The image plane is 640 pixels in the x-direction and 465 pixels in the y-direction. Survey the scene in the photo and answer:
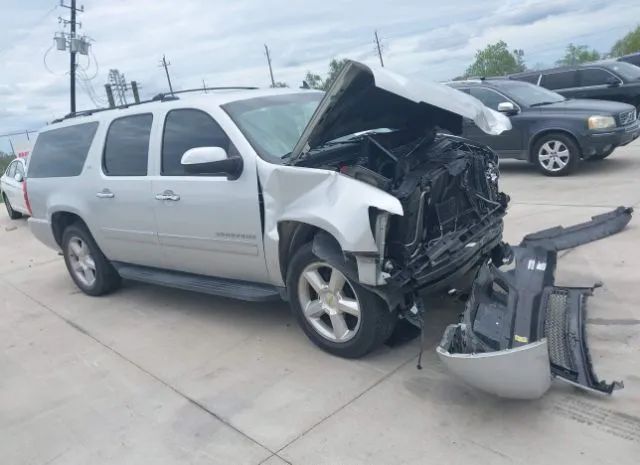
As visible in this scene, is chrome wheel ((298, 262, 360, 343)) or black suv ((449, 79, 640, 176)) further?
black suv ((449, 79, 640, 176))

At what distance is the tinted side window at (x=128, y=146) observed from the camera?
16.1ft

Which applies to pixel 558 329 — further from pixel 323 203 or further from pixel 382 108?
pixel 382 108

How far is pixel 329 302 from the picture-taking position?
3.79 meters

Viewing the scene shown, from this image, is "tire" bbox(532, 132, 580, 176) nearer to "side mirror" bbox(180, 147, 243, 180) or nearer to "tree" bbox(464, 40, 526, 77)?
"side mirror" bbox(180, 147, 243, 180)

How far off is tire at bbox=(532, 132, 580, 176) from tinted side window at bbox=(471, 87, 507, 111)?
3.70ft

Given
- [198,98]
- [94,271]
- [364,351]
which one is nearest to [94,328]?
[94,271]

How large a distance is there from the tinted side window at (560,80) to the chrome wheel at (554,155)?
4.19 meters

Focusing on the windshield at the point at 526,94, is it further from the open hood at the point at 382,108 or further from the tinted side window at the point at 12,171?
the tinted side window at the point at 12,171

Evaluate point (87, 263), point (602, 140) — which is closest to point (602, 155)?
point (602, 140)

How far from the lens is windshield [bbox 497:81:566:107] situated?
10039 mm

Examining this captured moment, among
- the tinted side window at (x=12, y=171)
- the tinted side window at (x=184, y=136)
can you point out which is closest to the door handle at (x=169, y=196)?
the tinted side window at (x=184, y=136)

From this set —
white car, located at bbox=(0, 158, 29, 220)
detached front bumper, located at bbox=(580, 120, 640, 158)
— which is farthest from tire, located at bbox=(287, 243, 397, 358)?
white car, located at bbox=(0, 158, 29, 220)

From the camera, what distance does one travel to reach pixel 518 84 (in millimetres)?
10578

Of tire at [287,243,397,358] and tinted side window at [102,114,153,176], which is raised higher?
tinted side window at [102,114,153,176]
